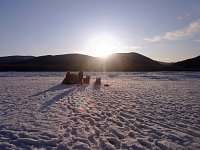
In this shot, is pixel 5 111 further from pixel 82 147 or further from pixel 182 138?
pixel 182 138

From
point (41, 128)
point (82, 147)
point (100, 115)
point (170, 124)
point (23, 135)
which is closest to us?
point (82, 147)

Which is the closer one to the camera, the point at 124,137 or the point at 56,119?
the point at 124,137

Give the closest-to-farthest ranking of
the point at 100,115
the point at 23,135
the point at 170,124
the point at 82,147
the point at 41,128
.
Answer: the point at 82,147 → the point at 23,135 → the point at 41,128 → the point at 170,124 → the point at 100,115

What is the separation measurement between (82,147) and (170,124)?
404 centimetres

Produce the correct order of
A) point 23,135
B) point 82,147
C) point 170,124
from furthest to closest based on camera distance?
point 170,124, point 23,135, point 82,147

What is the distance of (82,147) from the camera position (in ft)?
24.0

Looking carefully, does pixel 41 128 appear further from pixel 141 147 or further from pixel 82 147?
pixel 141 147

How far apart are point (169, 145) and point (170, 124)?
2542 millimetres

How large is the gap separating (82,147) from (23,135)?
6.47 ft

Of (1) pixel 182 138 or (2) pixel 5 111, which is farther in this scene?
(2) pixel 5 111

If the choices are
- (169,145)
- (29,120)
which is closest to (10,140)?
(29,120)

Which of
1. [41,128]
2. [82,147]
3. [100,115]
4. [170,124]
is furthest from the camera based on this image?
[100,115]

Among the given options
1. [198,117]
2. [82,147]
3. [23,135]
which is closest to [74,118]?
[23,135]

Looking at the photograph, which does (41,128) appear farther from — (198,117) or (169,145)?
(198,117)
